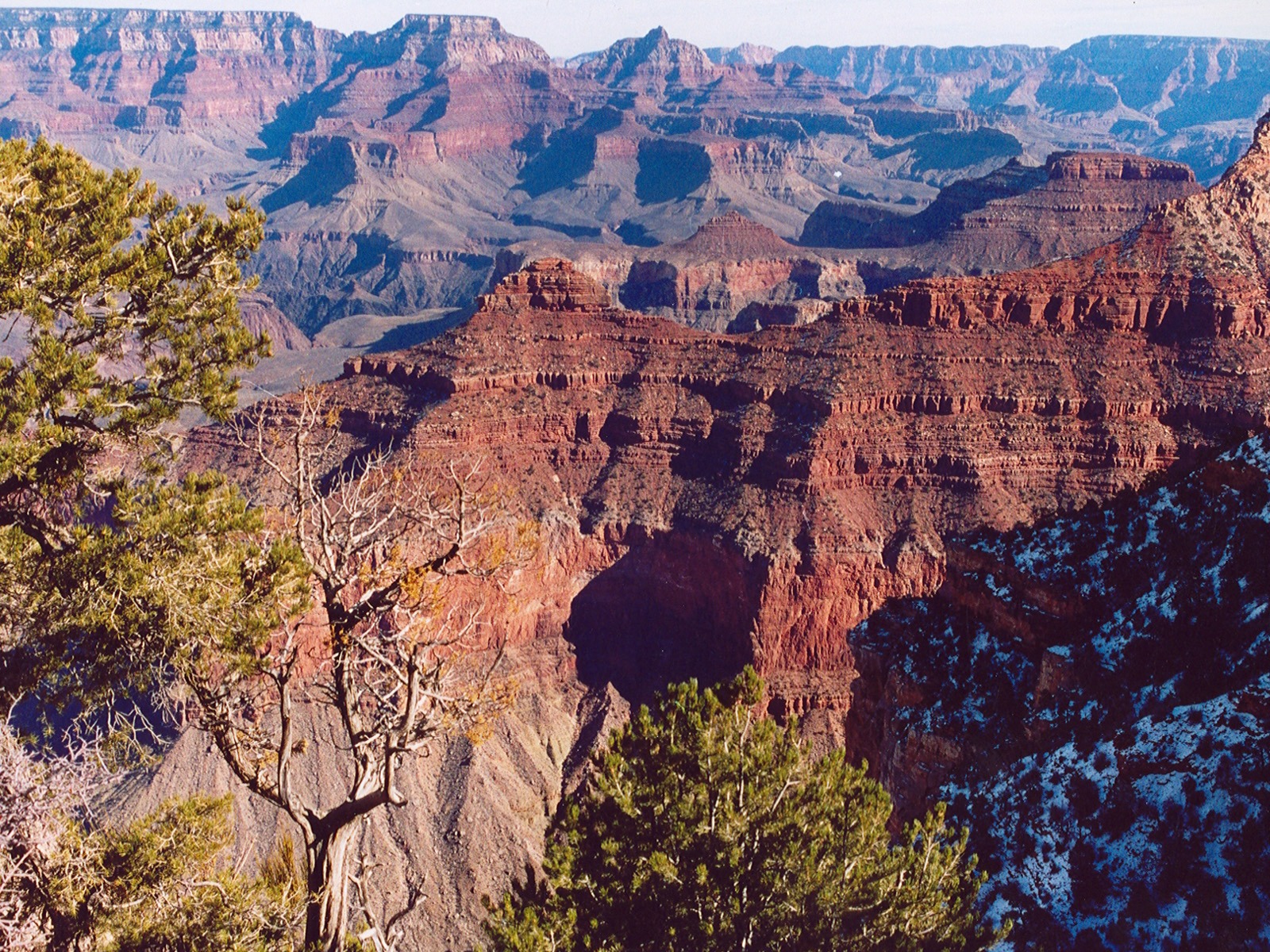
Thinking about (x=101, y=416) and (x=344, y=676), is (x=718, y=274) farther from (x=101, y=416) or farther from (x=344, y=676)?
(x=344, y=676)

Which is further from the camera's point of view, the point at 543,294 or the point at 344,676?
the point at 543,294

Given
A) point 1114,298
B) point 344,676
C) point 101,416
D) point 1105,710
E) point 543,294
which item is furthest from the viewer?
point 543,294

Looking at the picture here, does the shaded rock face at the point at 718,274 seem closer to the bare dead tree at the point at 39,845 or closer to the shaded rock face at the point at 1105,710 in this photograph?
the shaded rock face at the point at 1105,710

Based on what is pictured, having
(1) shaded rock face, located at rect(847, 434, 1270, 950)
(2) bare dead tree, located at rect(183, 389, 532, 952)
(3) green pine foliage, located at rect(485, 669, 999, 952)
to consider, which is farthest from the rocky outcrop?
(3) green pine foliage, located at rect(485, 669, 999, 952)

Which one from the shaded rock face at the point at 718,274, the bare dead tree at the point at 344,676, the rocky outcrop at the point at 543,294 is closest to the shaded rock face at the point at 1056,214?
the shaded rock face at the point at 718,274

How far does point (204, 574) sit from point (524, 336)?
52.7 metres

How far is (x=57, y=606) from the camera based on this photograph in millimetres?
18391

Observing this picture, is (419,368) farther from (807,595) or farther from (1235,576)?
(1235,576)

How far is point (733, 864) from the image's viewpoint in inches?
790

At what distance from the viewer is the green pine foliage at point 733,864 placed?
63.8 feet

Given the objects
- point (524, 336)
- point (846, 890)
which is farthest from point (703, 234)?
point (846, 890)

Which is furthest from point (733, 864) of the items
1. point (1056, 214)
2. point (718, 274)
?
point (1056, 214)

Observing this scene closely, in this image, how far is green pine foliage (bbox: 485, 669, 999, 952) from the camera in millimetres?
19453

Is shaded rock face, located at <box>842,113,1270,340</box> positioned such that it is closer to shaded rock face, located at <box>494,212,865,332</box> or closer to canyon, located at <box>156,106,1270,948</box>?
canyon, located at <box>156,106,1270,948</box>
